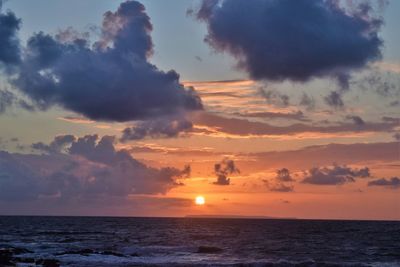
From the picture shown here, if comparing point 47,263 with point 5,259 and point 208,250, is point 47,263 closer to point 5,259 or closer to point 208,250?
point 5,259

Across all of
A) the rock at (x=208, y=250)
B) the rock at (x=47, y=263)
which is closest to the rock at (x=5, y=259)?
the rock at (x=47, y=263)

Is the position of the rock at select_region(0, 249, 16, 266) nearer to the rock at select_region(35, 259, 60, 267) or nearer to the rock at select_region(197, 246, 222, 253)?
the rock at select_region(35, 259, 60, 267)

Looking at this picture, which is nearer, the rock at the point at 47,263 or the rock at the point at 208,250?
the rock at the point at 47,263

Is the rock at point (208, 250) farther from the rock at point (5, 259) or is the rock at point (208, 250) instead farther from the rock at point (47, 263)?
the rock at point (47, 263)

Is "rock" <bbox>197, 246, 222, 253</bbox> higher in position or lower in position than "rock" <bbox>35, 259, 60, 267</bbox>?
higher

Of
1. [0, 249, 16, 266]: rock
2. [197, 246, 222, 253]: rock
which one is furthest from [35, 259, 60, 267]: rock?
[197, 246, 222, 253]: rock

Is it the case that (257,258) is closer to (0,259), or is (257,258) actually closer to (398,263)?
(398,263)

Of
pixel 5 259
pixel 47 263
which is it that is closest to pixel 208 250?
pixel 47 263

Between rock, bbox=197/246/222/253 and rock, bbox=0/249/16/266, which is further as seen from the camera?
rock, bbox=197/246/222/253

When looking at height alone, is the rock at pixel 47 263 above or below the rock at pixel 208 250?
below

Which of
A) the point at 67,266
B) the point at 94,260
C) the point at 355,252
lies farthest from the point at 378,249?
the point at 67,266

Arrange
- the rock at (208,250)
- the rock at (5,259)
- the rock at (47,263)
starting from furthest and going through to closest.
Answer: the rock at (208,250)
the rock at (47,263)
the rock at (5,259)

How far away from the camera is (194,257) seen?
251ft

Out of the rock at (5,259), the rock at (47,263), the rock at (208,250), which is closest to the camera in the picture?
the rock at (5,259)
